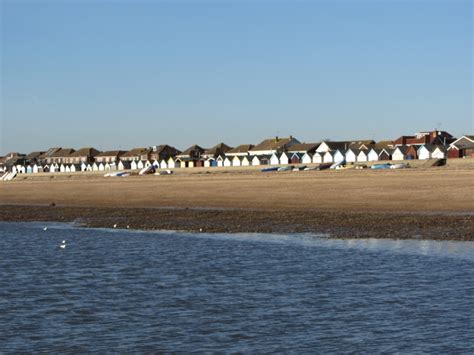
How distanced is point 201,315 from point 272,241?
1373 centimetres

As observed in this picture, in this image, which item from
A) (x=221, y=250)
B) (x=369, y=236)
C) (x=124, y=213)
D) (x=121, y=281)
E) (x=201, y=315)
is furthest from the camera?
(x=124, y=213)

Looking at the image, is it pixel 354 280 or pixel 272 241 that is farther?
pixel 272 241

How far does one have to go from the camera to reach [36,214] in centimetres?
4966

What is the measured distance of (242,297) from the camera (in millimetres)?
18000

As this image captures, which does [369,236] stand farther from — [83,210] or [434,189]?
[83,210]

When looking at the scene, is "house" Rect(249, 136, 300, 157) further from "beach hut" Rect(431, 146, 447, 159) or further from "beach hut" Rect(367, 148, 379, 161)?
"beach hut" Rect(431, 146, 447, 159)

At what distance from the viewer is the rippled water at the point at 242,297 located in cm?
1391

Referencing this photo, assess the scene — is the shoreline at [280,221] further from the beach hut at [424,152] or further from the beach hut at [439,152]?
the beach hut at [424,152]

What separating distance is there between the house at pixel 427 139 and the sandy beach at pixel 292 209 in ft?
345

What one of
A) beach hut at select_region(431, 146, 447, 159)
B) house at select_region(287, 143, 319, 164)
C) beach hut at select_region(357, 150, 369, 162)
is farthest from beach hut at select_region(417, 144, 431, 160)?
house at select_region(287, 143, 319, 164)

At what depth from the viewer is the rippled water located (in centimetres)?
1391

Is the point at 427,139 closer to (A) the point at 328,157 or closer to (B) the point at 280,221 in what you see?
(A) the point at 328,157

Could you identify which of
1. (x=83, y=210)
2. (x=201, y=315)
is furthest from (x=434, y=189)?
(x=201, y=315)

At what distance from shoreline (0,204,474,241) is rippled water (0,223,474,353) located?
8.55 feet
